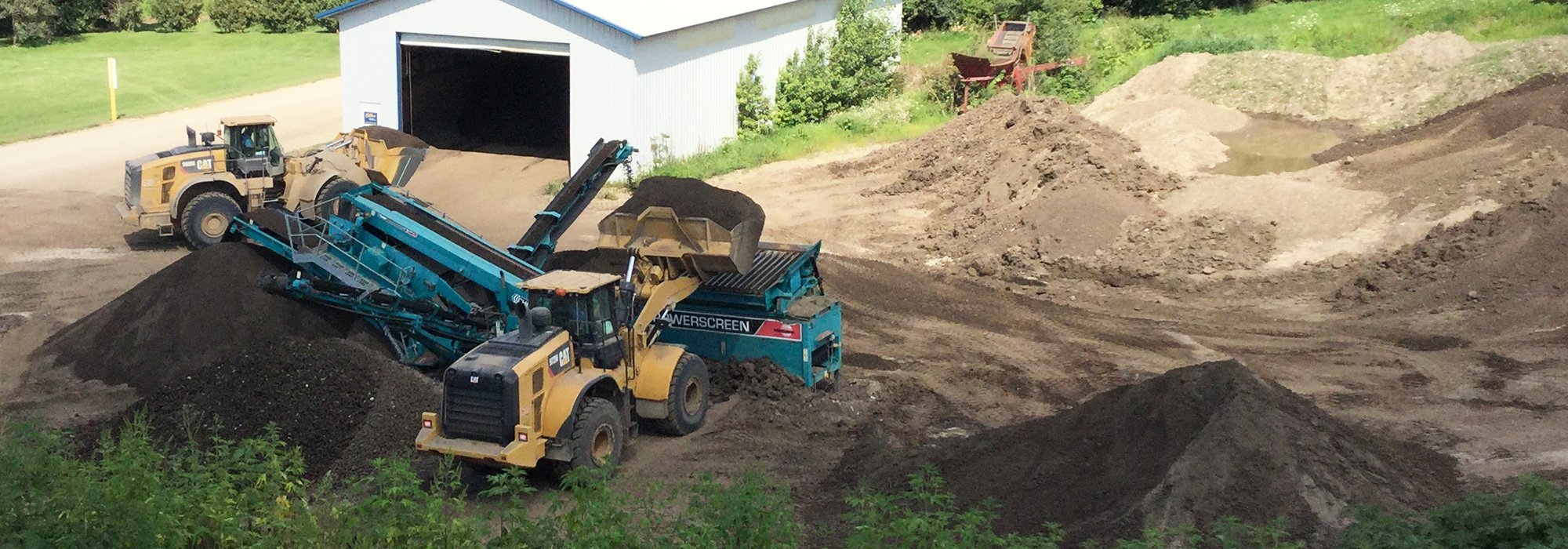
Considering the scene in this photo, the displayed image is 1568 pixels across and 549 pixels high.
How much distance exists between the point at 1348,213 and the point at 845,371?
10251 mm

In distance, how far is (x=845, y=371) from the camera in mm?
17062

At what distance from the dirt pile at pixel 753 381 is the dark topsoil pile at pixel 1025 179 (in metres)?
7.68

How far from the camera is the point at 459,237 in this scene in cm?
1577

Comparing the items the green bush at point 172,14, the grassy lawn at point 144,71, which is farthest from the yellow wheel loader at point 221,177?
the green bush at point 172,14

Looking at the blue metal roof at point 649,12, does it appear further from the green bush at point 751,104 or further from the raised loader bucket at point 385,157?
the raised loader bucket at point 385,157

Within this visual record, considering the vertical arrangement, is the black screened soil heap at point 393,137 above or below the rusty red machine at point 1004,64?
below

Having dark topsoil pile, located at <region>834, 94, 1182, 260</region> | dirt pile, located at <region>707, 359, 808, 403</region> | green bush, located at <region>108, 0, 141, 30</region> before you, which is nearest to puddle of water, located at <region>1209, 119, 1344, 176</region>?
dark topsoil pile, located at <region>834, 94, 1182, 260</region>

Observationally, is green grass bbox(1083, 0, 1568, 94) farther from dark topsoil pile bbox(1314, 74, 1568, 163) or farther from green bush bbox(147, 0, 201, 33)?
green bush bbox(147, 0, 201, 33)

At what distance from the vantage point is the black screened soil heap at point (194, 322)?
15.7 meters

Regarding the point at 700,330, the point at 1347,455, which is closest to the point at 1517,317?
the point at 1347,455

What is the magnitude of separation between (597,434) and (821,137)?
19.4 m

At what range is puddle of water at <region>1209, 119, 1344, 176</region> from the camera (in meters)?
26.5

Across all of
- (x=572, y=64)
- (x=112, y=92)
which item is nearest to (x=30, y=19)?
(x=112, y=92)

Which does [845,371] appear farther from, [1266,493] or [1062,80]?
[1062,80]
